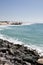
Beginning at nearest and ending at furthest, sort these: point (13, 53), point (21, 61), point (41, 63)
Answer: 1. point (41, 63)
2. point (21, 61)
3. point (13, 53)

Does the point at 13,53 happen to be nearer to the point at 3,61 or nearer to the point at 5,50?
the point at 5,50

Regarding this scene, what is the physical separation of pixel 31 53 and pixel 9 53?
5.63 ft

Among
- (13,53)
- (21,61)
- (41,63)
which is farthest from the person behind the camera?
(13,53)

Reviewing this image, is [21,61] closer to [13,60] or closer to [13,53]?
[13,60]

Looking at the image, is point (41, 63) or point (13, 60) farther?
point (13, 60)

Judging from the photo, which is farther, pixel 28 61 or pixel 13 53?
pixel 13 53

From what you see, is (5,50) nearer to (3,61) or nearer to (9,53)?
(9,53)

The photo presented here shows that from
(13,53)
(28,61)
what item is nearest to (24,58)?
(28,61)

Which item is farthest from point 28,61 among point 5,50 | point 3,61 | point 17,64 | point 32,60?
point 5,50

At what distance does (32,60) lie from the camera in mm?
10609

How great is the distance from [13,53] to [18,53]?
0.47 m

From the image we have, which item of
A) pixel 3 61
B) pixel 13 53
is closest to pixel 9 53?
pixel 13 53

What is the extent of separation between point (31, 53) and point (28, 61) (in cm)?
196

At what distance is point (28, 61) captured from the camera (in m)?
10.6
